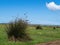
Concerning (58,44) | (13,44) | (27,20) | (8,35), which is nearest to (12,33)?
(8,35)

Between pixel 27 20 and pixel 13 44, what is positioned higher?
pixel 27 20

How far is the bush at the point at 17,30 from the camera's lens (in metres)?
24.1

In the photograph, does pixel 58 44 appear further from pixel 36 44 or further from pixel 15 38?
pixel 15 38

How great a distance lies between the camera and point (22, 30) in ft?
80.1

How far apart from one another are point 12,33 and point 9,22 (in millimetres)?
1412

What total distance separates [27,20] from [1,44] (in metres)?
6.48

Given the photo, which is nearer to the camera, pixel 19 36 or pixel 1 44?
pixel 1 44

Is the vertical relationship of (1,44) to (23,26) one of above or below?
below

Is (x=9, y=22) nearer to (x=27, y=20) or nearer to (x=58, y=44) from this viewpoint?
(x=27, y=20)

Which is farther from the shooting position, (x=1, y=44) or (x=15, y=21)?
(x=15, y=21)

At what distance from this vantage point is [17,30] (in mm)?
24375

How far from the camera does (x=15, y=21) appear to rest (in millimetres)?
25156

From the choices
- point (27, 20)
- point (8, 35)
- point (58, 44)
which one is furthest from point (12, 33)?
point (58, 44)

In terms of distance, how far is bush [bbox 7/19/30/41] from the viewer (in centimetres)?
2409
